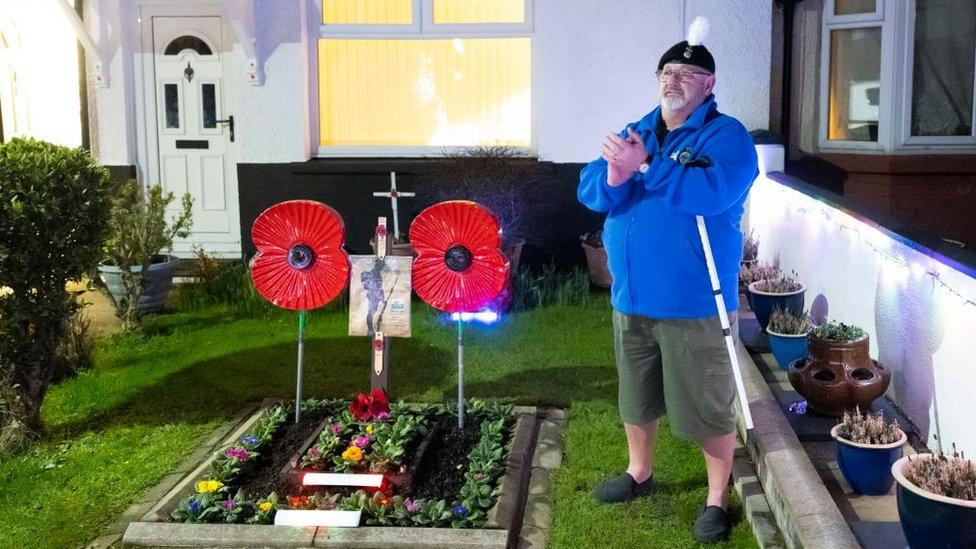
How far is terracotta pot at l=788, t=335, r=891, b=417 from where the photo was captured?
4.95 metres

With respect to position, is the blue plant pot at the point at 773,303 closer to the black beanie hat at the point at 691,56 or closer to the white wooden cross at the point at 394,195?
the black beanie hat at the point at 691,56

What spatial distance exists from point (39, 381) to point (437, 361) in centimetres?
251

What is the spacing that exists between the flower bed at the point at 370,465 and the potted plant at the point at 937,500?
1.73 metres

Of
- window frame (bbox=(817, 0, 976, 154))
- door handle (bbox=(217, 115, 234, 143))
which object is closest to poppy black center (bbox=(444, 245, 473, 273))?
window frame (bbox=(817, 0, 976, 154))

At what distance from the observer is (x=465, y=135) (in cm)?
1015

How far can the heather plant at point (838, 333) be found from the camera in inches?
199

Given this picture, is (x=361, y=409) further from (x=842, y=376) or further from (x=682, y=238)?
(x=842, y=376)

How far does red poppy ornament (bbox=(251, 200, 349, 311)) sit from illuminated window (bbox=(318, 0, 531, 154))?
467 cm

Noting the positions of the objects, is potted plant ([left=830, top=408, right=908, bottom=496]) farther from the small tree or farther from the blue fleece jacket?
the small tree

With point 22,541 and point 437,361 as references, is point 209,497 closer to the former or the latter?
point 22,541

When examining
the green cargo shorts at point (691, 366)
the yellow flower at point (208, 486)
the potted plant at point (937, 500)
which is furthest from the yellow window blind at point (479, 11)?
the potted plant at point (937, 500)

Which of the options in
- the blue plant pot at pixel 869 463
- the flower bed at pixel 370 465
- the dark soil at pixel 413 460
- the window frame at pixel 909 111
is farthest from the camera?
the window frame at pixel 909 111

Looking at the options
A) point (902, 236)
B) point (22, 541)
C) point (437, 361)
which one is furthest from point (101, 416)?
point (902, 236)

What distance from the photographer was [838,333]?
512cm
